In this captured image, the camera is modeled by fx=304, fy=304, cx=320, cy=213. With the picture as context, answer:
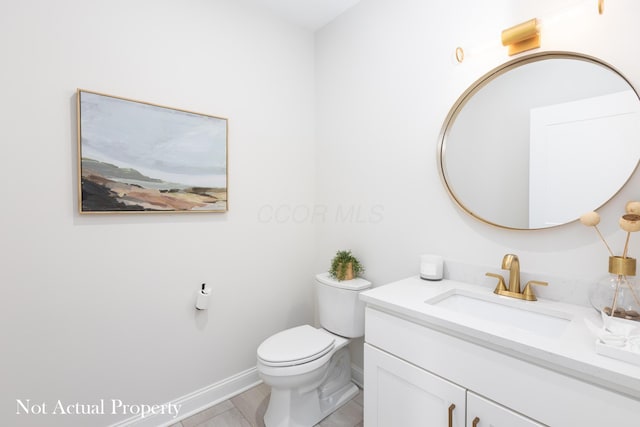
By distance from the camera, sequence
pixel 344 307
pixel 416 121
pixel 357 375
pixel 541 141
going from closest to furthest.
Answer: pixel 541 141 → pixel 416 121 → pixel 344 307 → pixel 357 375

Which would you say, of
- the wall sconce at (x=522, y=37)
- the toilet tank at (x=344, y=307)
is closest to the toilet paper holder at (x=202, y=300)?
the toilet tank at (x=344, y=307)

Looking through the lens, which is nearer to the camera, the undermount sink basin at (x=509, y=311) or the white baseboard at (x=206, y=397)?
the undermount sink basin at (x=509, y=311)

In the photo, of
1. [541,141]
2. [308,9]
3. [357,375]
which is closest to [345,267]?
[357,375]

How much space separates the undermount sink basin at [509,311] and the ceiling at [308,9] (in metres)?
1.94

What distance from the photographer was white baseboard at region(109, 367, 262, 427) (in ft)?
5.42

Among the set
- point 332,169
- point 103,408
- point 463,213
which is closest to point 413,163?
point 463,213

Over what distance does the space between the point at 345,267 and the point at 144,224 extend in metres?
1.19

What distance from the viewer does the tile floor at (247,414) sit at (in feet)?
5.64

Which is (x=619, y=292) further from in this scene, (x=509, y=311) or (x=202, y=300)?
(x=202, y=300)

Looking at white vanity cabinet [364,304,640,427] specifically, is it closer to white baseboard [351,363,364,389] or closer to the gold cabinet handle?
the gold cabinet handle

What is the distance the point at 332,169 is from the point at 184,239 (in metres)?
1.11

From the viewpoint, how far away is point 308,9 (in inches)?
82.6

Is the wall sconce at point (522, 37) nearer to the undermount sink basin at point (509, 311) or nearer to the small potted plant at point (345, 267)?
the undermount sink basin at point (509, 311)

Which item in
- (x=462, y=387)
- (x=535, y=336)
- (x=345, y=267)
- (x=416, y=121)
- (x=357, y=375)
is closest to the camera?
(x=535, y=336)
